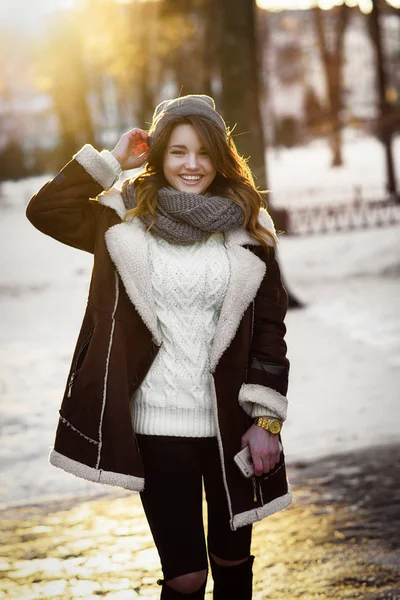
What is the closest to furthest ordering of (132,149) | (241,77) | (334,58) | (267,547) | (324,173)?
(132,149)
(267,547)
(241,77)
(334,58)
(324,173)

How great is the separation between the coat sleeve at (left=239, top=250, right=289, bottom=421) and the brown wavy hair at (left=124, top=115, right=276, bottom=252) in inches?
7.1

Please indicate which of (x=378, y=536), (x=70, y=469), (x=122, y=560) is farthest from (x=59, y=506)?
(x=70, y=469)

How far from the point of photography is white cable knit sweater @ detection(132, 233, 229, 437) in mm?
3072

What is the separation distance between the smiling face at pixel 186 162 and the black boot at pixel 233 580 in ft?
4.38

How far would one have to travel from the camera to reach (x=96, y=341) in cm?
303

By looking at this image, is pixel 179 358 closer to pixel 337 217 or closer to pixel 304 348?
pixel 304 348

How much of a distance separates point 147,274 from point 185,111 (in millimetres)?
575

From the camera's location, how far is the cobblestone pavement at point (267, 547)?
4.36 metres

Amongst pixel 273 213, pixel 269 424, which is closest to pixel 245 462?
pixel 269 424

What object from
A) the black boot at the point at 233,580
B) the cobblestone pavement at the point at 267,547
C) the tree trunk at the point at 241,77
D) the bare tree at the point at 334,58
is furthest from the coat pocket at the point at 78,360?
the bare tree at the point at 334,58

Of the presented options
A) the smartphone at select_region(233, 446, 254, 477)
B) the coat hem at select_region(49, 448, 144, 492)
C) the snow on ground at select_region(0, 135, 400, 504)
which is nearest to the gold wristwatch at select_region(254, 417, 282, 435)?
the smartphone at select_region(233, 446, 254, 477)

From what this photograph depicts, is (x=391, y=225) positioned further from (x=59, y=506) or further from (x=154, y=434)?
(x=154, y=434)

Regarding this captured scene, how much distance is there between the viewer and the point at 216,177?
336 centimetres

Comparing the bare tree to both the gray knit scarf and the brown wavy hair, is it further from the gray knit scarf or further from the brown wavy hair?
the gray knit scarf
